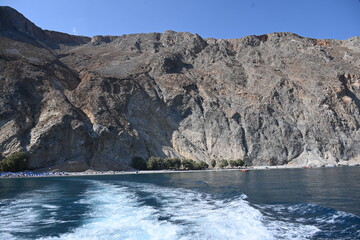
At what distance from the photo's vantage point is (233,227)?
46.2 ft

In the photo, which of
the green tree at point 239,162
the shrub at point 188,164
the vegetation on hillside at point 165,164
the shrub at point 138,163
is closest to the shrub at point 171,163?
the vegetation on hillside at point 165,164

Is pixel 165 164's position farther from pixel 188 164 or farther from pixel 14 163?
pixel 14 163

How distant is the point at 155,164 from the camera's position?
78.1 m

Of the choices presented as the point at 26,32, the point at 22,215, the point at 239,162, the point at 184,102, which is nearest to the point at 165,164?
the point at 239,162

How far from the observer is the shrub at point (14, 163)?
59.9 m

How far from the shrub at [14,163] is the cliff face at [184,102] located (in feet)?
14.6

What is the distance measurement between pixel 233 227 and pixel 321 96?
341ft

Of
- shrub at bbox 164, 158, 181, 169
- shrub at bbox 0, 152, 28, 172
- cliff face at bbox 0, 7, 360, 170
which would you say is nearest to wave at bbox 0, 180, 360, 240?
shrub at bbox 0, 152, 28, 172

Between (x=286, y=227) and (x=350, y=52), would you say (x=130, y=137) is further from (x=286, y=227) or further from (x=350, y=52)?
(x=350, y=52)

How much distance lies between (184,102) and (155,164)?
31823mm

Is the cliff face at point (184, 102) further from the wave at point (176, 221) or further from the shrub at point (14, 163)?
the wave at point (176, 221)

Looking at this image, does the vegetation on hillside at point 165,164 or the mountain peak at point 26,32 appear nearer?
the vegetation on hillside at point 165,164

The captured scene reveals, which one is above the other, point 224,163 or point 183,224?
point 183,224

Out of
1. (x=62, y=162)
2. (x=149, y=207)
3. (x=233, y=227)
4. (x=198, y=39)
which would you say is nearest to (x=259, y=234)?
(x=233, y=227)
